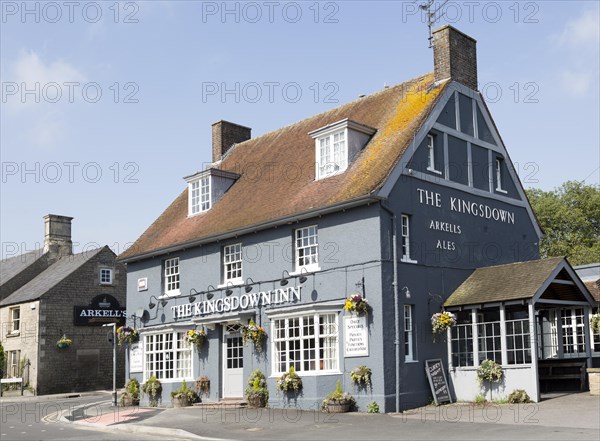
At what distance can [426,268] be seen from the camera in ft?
72.0

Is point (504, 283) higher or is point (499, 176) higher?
point (499, 176)

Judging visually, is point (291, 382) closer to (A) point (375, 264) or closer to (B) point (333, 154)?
(A) point (375, 264)

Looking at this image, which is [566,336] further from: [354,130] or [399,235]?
[354,130]

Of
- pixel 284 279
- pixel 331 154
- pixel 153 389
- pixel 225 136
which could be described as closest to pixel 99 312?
pixel 225 136

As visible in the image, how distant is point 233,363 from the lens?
24.8 meters

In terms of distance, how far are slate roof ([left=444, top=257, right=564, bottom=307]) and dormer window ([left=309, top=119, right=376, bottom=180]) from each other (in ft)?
17.3

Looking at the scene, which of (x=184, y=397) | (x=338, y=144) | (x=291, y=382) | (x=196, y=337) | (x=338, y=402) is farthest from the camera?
(x=196, y=337)

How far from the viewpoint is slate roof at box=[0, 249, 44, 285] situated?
144 ft

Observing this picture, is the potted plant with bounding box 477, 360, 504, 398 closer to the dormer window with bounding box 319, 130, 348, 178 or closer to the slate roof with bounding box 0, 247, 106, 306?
the dormer window with bounding box 319, 130, 348, 178

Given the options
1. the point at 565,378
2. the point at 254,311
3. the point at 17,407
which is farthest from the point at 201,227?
the point at 565,378

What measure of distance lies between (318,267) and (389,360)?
3623mm

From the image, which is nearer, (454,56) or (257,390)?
(257,390)

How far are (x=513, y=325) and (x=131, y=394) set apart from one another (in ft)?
46.0

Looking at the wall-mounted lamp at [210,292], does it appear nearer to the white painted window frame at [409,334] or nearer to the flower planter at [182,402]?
the flower planter at [182,402]
